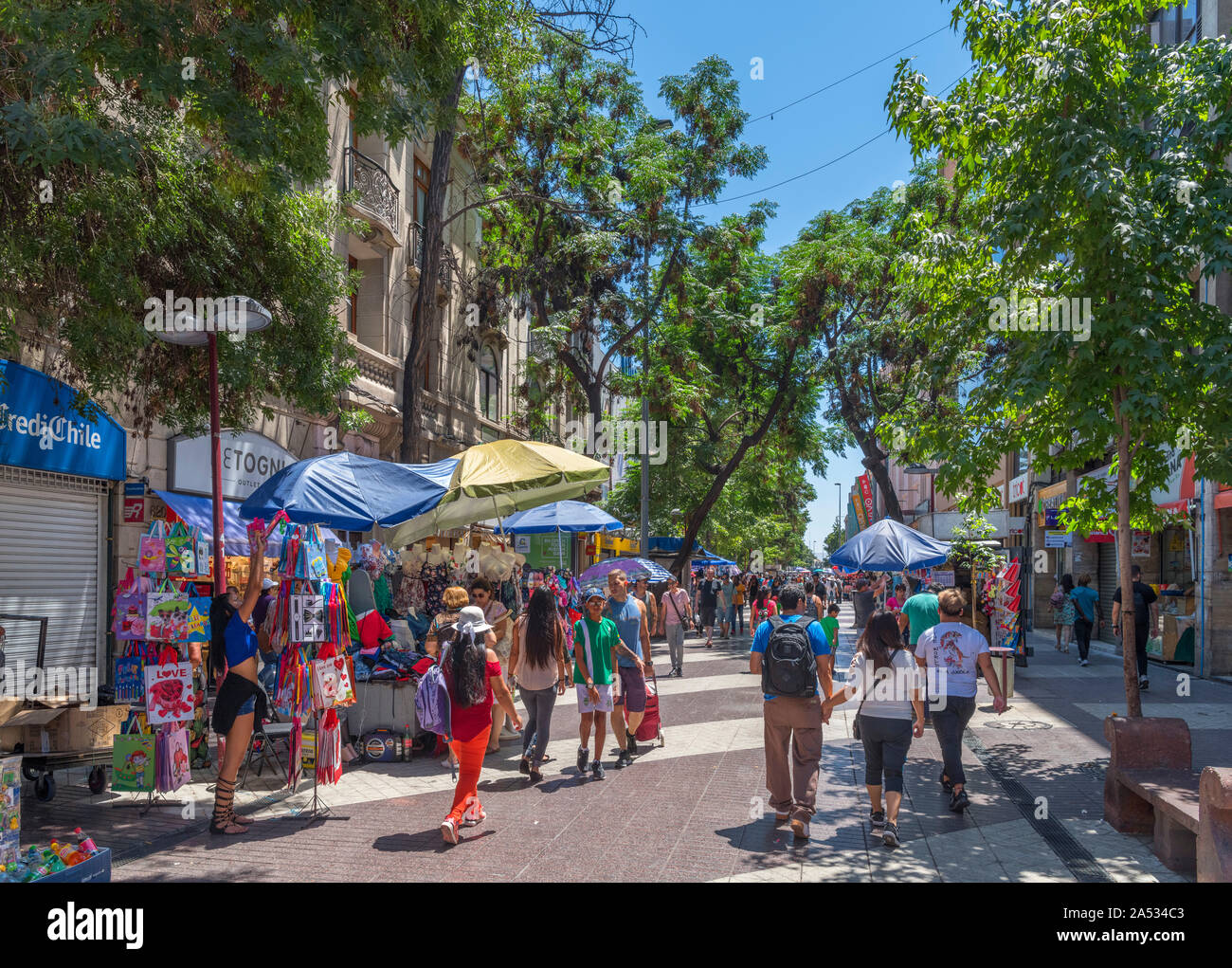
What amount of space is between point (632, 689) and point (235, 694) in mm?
3929

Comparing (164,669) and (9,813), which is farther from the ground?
Result: (164,669)

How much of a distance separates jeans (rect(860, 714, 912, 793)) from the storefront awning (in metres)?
7.99

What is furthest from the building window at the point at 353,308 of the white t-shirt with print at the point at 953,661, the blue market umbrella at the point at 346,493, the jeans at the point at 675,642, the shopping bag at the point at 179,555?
the white t-shirt with print at the point at 953,661

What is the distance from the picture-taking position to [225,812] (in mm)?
6938

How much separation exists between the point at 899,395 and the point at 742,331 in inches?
187

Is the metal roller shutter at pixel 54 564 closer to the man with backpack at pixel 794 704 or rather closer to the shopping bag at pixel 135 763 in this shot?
the shopping bag at pixel 135 763

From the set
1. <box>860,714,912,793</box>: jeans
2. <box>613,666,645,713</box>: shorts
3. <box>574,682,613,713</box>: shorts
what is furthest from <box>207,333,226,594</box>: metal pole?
<box>860,714,912,793</box>: jeans

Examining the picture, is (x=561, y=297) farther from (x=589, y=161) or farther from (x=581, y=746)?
(x=581, y=746)

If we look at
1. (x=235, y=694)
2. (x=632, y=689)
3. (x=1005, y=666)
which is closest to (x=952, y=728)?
(x=632, y=689)

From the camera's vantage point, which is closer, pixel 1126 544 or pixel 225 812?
pixel 225 812

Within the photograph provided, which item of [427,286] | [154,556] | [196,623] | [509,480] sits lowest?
[196,623]

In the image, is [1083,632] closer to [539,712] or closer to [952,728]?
[952,728]

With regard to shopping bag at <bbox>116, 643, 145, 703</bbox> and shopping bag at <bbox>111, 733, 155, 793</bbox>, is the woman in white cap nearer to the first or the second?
shopping bag at <bbox>111, 733, 155, 793</bbox>
